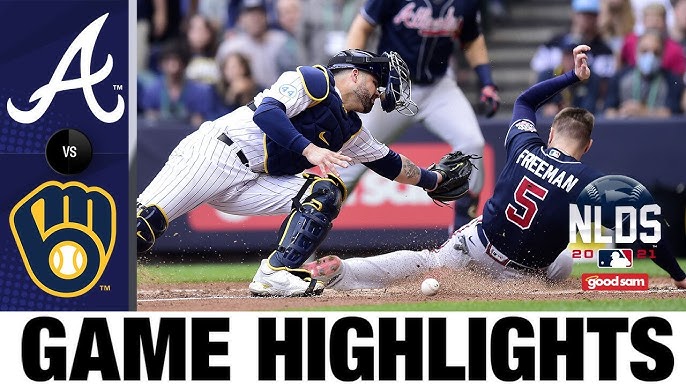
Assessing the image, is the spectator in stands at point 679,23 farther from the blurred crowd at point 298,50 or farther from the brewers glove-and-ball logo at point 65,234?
the brewers glove-and-ball logo at point 65,234

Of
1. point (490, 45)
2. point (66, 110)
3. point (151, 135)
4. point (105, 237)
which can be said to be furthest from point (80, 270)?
point (490, 45)

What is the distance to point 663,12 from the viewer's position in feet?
32.5

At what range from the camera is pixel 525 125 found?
5938 millimetres

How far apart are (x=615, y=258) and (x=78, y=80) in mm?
2356

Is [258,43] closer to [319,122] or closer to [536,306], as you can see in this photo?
[319,122]

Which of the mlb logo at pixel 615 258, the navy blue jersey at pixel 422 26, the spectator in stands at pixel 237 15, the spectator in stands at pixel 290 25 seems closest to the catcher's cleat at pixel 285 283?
the mlb logo at pixel 615 258

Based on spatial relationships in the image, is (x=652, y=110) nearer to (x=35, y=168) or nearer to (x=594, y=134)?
(x=594, y=134)

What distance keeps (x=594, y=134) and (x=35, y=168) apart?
5934mm

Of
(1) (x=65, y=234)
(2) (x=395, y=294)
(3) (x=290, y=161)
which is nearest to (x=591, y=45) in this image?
(2) (x=395, y=294)

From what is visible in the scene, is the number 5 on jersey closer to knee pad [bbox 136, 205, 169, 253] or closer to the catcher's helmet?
the catcher's helmet

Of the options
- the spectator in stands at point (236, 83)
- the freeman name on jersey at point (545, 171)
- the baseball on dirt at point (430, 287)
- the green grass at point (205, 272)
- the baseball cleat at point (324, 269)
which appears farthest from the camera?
the spectator in stands at point (236, 83)

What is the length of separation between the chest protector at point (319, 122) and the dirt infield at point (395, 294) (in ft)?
2.30

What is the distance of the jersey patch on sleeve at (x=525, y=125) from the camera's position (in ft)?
19.4

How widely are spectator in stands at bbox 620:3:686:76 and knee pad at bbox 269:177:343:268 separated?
15.3ft
